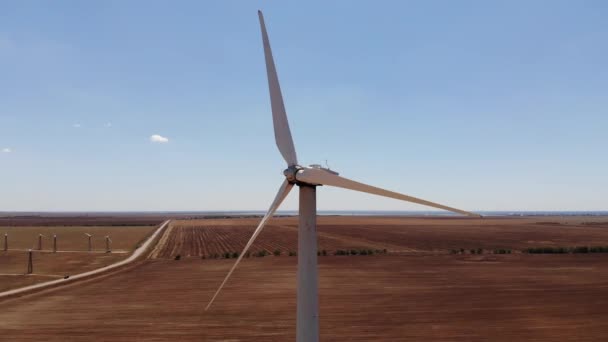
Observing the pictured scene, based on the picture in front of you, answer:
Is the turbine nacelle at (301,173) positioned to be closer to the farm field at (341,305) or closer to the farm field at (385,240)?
the farm field at (341,305)

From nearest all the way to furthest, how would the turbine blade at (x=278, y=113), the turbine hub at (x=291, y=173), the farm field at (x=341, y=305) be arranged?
the turbine hub at (x=291, y=173) < the turbine blade at (x=278, y=113) < the farm field at (x=341, y=305)

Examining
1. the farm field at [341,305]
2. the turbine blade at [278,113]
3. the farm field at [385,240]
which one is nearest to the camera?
the turbine blade at [278,113]

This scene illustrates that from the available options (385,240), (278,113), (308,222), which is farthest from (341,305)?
(385,240)

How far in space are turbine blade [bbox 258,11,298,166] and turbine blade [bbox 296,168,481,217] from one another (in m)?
2.11

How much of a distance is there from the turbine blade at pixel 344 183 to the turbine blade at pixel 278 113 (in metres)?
2.11

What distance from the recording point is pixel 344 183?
1249cm

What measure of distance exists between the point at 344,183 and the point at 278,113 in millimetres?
4060

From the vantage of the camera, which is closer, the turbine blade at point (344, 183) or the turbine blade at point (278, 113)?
the turbine blade at point (344, 183)

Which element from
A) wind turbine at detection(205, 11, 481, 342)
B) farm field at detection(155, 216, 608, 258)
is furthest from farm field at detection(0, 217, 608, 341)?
farm field at detection(155, 216, 608, 258)

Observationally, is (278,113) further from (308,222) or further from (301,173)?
(308,222)

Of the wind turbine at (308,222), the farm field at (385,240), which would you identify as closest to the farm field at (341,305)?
the wind turbine at (308,222)

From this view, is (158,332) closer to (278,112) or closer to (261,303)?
(261,303)

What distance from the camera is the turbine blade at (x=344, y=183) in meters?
11.8

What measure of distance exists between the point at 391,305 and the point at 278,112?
1684cm
